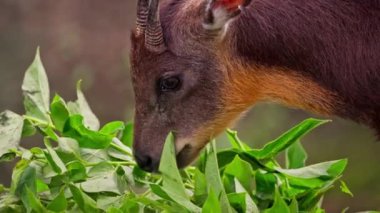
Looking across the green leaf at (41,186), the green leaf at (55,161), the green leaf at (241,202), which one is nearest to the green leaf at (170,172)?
the green leaf at (241,202)

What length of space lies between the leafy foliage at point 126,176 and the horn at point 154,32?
195 mm

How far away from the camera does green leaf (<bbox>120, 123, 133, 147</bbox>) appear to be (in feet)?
7.14

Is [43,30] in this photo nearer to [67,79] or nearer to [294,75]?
[67,79]

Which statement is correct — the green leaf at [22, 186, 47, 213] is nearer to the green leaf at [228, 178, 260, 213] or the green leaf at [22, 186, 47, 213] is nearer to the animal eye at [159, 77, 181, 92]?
the green leaf at [228, 178, 260, 213]

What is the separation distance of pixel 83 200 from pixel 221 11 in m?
0.55

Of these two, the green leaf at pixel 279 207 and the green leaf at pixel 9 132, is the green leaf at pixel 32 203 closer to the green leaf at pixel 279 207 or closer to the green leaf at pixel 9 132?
the green leaf at pixel 9 132

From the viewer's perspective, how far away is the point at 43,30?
451 centimetres

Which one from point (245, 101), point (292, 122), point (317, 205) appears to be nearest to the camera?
point (317, 205)

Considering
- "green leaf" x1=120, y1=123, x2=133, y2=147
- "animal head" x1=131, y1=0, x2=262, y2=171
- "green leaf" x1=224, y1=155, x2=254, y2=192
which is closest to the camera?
"green leaf" x1=224, y1=155, x2=254, y2=192

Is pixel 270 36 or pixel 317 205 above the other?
pixel 270 36

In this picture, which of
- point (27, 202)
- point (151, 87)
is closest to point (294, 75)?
point (151, 87)

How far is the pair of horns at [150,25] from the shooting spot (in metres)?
2.02

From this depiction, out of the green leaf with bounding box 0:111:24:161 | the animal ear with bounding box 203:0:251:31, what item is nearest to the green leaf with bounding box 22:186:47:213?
the green leaf with bounding box 0:111:24:161

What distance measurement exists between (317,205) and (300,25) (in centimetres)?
40
